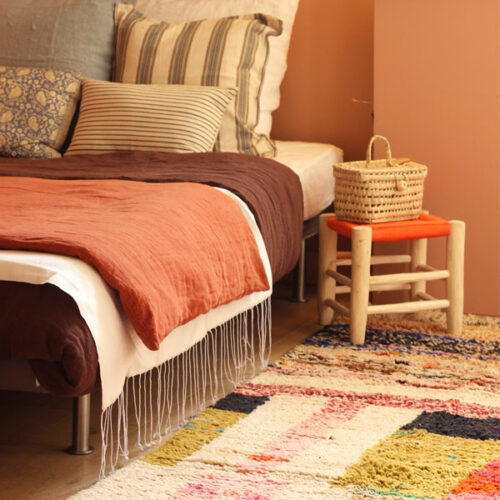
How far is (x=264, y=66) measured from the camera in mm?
3025

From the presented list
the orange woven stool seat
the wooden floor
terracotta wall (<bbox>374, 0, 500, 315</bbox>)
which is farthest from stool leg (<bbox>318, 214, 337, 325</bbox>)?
the wooden floor

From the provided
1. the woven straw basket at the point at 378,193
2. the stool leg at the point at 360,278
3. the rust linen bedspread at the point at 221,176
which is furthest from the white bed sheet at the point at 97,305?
the woven straw basket at the point at 378,193

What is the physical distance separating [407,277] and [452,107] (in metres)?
0.67

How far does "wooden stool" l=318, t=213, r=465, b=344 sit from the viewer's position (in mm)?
2578

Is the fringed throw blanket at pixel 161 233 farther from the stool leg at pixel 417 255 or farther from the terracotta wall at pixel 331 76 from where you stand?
the terracotta wall at pixel 331 76

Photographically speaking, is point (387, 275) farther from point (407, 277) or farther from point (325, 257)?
point (325, 257)

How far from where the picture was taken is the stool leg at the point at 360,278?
256 centimetres

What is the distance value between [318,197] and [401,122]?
0.39m

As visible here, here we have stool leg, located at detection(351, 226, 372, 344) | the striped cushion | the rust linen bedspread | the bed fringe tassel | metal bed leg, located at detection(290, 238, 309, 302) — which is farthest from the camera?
metal bed leg, located at detection(290, 238, 309, 302)

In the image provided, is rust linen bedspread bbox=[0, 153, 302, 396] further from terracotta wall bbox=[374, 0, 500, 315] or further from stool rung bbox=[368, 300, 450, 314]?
terracotta wall bbox=[374, 0, 500, 315]

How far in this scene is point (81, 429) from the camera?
1.76 m

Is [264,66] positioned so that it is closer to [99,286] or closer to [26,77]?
[26,77]

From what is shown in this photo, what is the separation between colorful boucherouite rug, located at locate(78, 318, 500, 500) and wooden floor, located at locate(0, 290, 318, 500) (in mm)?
73

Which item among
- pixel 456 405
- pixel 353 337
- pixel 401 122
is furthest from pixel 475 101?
pixel 456 405
